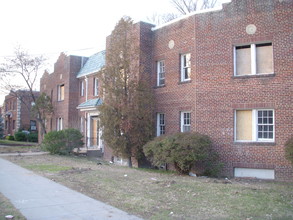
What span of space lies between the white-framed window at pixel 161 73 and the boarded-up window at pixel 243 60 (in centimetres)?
442

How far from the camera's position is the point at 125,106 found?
1603cm

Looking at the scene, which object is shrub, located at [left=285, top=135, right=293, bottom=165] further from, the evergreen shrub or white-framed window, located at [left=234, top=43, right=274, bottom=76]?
white-framed window, located at [left=234, top=43, right=274, bottom=76]

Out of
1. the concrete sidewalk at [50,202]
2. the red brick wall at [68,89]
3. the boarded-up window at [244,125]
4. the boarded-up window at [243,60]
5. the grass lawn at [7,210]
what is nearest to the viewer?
the grass lawn at [7,210]

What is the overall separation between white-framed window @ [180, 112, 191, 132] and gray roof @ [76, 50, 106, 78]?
9.98 meters

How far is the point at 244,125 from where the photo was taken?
14.7 metres

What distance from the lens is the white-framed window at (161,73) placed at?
18.2 m

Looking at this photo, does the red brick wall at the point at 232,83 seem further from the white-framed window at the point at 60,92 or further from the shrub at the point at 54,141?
the white-framed window at the point at 60,92

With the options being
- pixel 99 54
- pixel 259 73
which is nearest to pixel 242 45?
pixel 259 73

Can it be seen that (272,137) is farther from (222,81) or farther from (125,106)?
(125,106)

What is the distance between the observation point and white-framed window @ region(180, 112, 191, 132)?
655 inches

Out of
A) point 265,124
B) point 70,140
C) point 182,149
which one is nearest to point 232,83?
point 265,124

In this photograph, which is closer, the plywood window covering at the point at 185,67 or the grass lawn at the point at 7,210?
the grass lawn at the point at 7,210

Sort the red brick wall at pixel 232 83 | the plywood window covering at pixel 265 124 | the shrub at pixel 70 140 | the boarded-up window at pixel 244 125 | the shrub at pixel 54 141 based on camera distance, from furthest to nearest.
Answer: the shrub at pixel 70 140 → the shrub at pixel 54 141 → the boarded-up window at pixel 244 125 → the plywood window covering at pixel 265 124 → the red brick wall at pixel 232 83

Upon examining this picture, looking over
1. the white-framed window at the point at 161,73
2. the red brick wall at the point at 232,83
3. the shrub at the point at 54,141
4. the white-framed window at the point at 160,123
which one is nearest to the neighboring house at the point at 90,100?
the shrub at the point at 54,141
